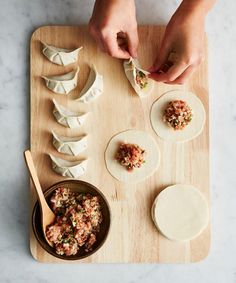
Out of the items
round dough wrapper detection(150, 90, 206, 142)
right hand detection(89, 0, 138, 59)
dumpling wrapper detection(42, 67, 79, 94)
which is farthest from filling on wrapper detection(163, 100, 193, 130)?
dumpling wrapper detection(42, 67, 79, 94)

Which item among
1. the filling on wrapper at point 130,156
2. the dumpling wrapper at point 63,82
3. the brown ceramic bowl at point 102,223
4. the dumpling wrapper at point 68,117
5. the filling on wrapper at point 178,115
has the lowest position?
the brown ceramic bowl at point 102,223

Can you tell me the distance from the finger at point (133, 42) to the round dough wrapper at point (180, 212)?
0.48 m

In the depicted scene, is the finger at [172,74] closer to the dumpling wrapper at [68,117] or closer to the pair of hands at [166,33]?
the pair of hands at [166,33]

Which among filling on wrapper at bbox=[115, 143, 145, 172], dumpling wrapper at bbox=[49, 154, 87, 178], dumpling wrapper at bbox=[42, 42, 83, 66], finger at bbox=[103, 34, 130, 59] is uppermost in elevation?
finger at bbox=[103, 34, 130, 59]

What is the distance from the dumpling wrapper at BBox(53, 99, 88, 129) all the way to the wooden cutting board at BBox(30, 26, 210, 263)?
0.8 inches

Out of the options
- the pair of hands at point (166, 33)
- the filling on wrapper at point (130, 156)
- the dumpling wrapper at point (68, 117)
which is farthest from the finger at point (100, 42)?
the filling on wrapper at point (130, 156)

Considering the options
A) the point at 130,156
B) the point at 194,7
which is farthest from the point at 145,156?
the point at 194,7

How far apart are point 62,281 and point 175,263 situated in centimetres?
41

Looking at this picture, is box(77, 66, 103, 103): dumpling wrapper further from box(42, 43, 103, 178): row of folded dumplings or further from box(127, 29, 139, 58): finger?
box(127, 29, 139, 58): finger

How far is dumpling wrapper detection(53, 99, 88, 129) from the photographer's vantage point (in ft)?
5.61

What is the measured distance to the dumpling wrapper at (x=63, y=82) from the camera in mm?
1709

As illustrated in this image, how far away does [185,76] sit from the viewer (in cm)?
166

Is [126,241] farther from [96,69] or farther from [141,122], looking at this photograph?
[96,69]

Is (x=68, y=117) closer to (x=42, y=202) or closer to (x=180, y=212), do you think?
(x=42, y=202)
